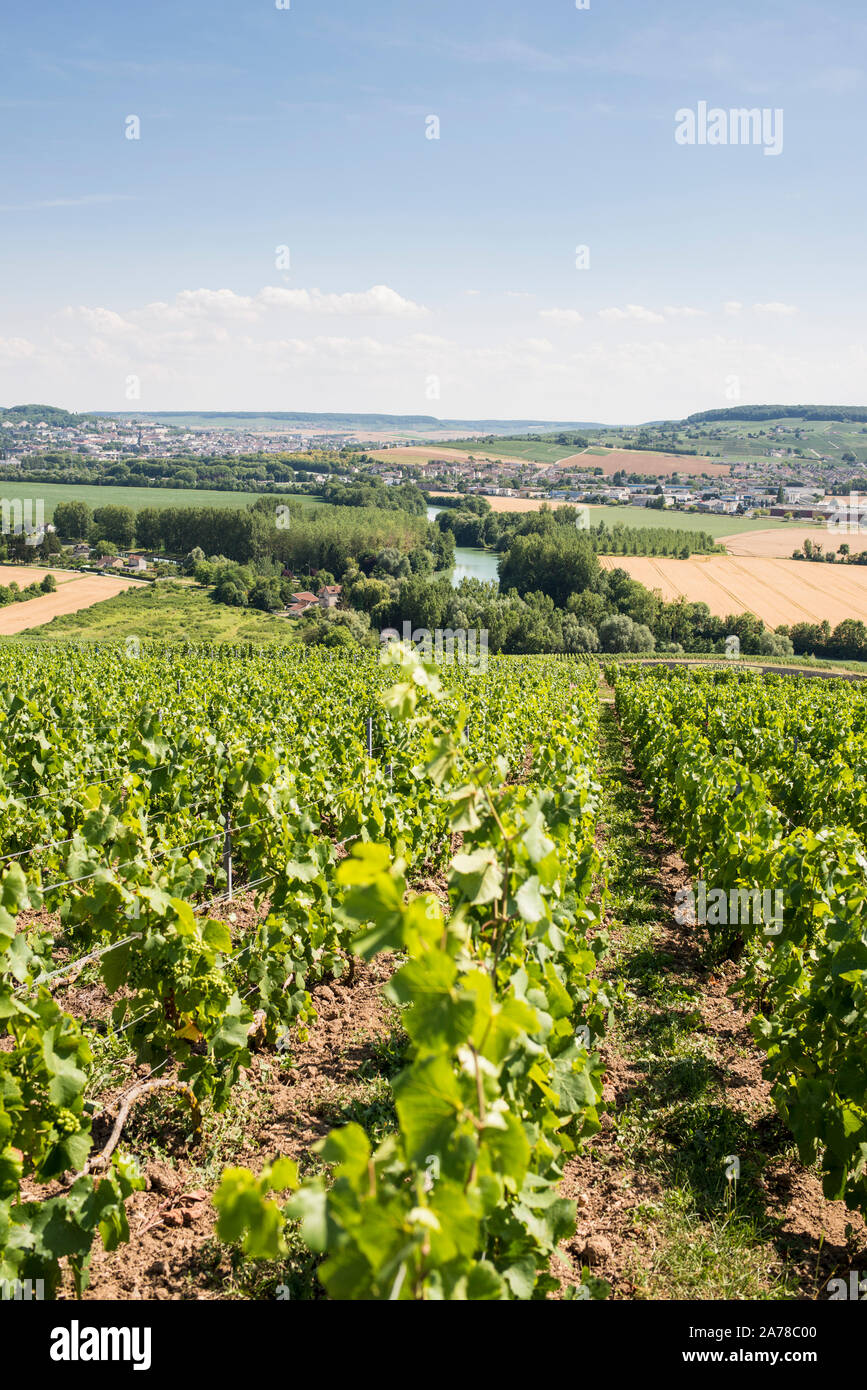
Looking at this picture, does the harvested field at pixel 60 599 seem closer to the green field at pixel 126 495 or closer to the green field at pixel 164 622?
the green field at pixel 164 622

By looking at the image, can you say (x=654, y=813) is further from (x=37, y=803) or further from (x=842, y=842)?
(x=37, y=803)

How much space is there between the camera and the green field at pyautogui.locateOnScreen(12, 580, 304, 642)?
59031 millimetres

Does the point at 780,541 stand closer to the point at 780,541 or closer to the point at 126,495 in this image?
the point at 780,541

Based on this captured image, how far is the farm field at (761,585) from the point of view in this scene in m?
67.7

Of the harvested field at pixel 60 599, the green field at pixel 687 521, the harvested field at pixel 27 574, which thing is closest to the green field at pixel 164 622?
the harvested field at pixel 60 599

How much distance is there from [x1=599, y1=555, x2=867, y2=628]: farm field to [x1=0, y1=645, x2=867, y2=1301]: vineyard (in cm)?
6227

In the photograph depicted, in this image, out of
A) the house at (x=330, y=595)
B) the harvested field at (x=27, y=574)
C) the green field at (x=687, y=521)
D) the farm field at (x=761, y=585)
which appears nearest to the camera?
the farm field at (x=761, y=585)

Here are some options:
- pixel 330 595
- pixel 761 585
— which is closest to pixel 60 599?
pixel 330 595

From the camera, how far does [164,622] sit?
64.6 m

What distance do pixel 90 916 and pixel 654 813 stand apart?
11.1 m

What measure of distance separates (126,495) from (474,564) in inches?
3159

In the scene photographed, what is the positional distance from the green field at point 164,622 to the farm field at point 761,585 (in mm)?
39509

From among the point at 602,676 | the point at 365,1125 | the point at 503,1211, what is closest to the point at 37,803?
the point at 365,1125
